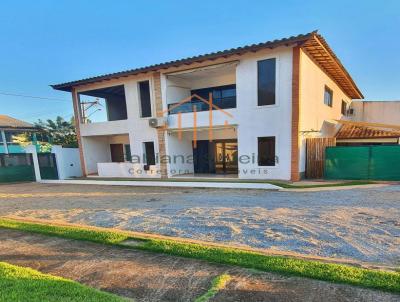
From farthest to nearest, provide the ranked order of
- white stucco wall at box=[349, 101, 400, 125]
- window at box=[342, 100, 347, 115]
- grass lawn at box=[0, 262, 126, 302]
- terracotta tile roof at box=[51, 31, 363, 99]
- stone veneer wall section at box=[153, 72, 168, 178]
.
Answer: white stucco wall at box=[349, 101, 400, 125]
window at box=[342, 100, 347, 115]
stone veneer wall section at box=[153, 72, 168, 178]
terracotta tile roof at box=[51, 31, 363, 99]
grass lawn at box=[0, 262, 126, 302]

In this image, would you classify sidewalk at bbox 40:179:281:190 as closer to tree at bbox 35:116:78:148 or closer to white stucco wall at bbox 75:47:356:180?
white stucco wall at bbox 75:47:356:180

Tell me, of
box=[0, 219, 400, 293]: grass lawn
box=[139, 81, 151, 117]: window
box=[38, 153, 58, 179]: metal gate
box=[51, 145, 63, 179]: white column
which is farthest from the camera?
box=[38, 153, 58, 179]: metal gate

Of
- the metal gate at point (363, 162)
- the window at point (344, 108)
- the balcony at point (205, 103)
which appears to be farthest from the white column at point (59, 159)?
the window at point (344, 108)

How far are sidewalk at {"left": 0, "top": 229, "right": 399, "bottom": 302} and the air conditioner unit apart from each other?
9.38 metres

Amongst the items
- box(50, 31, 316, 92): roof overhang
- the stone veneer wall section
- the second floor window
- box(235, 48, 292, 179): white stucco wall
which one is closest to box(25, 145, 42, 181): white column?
Result: box(50, 31, 316, 92): roof overhang

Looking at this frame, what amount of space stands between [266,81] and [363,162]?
596cm

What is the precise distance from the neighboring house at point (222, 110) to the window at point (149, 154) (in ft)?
0.22

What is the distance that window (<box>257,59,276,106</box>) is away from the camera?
1091 cm

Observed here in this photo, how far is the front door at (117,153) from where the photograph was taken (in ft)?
61.2

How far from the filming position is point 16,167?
1677 centimetres

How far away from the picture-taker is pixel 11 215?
24.5 ft

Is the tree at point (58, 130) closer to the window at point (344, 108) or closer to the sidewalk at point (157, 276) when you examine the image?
the sidewalk at point (157, 276)

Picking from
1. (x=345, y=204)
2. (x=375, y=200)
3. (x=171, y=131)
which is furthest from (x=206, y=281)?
(x=171, y=131)

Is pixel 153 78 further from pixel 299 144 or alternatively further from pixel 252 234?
pixel 252 234
